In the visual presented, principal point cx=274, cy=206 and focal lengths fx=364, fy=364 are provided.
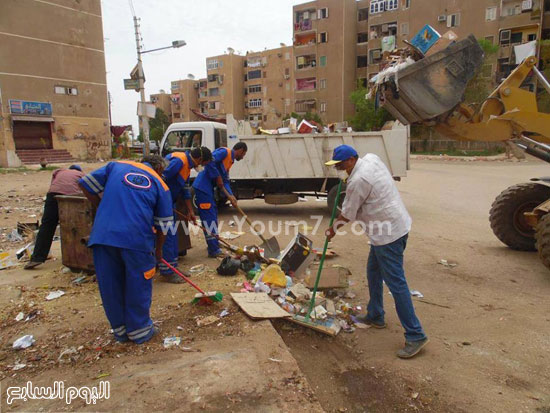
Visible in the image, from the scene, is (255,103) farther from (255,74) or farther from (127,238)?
(127,238)

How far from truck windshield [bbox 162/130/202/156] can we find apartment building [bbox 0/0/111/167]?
18.9m

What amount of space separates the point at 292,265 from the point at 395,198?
71.0 inches

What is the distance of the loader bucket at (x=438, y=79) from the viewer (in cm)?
421

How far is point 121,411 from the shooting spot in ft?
6.67

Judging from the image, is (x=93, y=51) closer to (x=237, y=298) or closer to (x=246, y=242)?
(x=246, y=242)

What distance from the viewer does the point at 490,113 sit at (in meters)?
4.80

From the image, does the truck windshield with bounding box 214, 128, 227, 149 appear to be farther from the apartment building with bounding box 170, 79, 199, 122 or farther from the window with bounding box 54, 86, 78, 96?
the apartment building with bounding box 170, 79, 199, 122

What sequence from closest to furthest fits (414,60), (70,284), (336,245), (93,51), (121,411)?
1. (121,411)
2. (70,284)
3. (414,60)
4. (336,245)
5. (93,51)

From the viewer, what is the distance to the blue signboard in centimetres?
2294

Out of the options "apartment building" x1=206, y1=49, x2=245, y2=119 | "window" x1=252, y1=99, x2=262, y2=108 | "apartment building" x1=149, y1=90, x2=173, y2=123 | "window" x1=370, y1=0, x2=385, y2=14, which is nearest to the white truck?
"window" x1=370, y1=0, x2=385, y2=14

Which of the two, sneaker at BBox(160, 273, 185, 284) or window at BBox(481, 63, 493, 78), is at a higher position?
window at BBox(481, 63, 493, 78)

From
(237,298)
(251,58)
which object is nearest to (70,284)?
(237,298)

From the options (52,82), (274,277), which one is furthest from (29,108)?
(274,277)

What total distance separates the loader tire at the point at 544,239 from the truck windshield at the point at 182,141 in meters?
6.56
